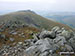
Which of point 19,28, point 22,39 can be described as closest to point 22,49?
point 22,39

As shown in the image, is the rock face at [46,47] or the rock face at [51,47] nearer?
the rock face at [51,47]

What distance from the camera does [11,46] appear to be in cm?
2586

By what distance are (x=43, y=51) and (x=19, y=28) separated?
16.9 metres

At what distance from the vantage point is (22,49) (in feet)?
77.3

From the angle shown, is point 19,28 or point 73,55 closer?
point 73,55

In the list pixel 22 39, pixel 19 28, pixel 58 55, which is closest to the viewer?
pixel 58 55

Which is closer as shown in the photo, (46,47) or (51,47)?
(46,47)

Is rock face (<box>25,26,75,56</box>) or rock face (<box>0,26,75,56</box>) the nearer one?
rock face (<box>25,26,75,56</box>)

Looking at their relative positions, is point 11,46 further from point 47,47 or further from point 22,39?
point 47,47

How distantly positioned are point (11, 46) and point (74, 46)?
12138 millimetres

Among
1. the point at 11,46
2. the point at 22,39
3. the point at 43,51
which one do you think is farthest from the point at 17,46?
the point at 43,51

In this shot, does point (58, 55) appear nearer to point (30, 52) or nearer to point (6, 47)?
point (30, 52)

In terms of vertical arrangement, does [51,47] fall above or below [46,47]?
below

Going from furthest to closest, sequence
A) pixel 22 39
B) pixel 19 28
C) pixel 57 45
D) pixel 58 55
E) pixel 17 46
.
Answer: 1. pixel 19 28
2. pixel 22 39
3. pixel 17 46
4. pixel 57 45
5. pixel 58 55
